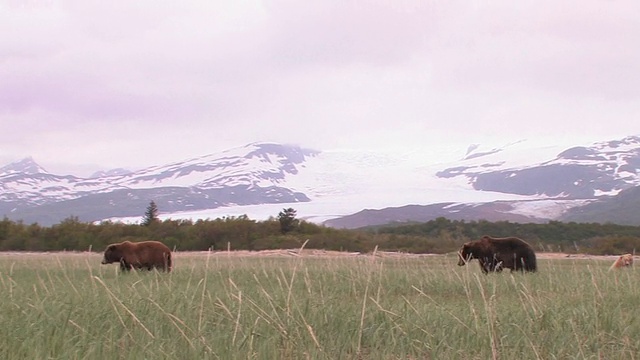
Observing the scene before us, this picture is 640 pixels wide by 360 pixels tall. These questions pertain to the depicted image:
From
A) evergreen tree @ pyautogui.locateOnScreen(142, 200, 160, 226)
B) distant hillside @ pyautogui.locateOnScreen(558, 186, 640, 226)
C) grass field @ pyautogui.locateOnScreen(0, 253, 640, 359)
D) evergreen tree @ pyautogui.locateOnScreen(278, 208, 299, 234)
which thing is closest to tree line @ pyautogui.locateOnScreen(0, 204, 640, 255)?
evergreen tree @ pyautogui.locateOnScreen(278, 208, 299, 234)

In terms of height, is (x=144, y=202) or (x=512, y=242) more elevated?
(x=144, y=202)

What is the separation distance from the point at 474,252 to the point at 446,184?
135 m

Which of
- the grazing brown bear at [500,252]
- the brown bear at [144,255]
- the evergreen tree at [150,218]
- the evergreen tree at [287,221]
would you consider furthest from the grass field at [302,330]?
the evergreen tree at [150,218]

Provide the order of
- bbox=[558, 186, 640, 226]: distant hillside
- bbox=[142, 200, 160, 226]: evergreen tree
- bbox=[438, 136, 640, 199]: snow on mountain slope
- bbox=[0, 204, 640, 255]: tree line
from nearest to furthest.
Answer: bbox=[0, 204, 640, 255]: tree line, bbox=[142, 200, 160, 226]: evergreen tree, bbox=[558, 186, 640, 226]: distant hillside, bbox=[438, 136, 640, 199]: snow on mountain slope

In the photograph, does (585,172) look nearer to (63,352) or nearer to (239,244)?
(239,244)

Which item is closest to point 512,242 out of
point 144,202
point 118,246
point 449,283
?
point 449,283

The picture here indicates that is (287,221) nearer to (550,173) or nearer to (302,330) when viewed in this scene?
(302,330)

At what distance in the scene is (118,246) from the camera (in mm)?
17719

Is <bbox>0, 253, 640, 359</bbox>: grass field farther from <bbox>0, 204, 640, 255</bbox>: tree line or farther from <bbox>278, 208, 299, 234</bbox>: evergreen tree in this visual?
<bbox>278, 208, 299, 234</bbox>: evergreen tree

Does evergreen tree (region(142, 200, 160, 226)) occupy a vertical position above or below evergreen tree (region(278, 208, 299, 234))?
above

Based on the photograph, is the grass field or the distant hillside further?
the distant hillside

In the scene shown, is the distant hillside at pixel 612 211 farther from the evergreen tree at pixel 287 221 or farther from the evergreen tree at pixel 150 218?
the evergreen tree at pixel 287 221

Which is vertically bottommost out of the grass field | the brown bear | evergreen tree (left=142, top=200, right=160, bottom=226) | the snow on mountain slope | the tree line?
the grass field

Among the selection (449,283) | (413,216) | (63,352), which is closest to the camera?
(63,352)
